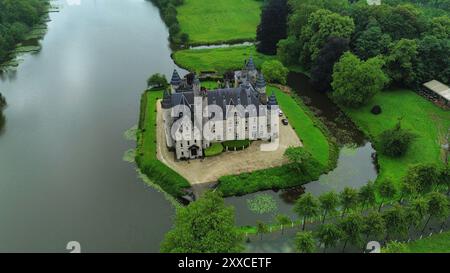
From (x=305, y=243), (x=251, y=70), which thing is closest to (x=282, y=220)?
(x=305, y=243)

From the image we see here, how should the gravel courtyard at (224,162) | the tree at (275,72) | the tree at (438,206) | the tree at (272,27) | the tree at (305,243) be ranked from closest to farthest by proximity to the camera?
the tree at (305,243), the tree at (438,206), the gravel courtyard at (224,162), the tree at (275,72), the tree at (272,27)

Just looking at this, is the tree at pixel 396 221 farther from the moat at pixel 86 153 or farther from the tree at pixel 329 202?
the moat at pixel 86 153

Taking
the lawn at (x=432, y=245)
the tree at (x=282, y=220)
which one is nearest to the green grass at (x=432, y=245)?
the lawn at (x=432, y=245)

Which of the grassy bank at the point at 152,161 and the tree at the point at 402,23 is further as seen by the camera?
the tree at the point at 402,23

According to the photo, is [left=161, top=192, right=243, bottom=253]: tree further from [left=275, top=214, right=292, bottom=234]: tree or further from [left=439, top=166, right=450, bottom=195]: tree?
[left=439, top=166, right=450, bottom=195]: tree

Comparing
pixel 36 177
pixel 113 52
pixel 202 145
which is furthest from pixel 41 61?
pixel 202 145
